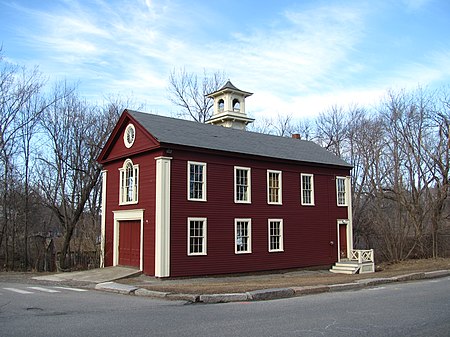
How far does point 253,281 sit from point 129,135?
9.38 metres

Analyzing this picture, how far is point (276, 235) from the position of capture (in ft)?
81.6

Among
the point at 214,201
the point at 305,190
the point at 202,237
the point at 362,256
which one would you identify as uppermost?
the point at 305,190

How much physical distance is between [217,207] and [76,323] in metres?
13.2

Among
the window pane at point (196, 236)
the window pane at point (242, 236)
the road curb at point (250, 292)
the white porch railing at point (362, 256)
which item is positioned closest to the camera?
the road curb at point (250, 292)

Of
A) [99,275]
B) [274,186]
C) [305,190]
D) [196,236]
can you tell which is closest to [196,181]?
[196,236]

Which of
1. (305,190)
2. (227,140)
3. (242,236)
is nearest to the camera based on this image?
(242,236)

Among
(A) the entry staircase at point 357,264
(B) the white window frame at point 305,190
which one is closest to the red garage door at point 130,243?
(B) the white window frame at point 305,190

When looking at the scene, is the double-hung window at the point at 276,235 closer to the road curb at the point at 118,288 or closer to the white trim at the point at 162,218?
the white trim at the point at 162,218

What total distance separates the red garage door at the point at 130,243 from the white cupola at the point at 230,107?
10.8 meters

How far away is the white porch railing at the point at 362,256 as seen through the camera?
26.9 meters

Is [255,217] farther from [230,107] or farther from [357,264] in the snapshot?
[230,107]

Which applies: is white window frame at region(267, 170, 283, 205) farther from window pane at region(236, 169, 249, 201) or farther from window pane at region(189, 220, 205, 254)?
window pane at region(189, 220, 205, 254)

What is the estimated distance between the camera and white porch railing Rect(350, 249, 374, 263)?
1059 inches

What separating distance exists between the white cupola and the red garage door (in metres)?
10.8
